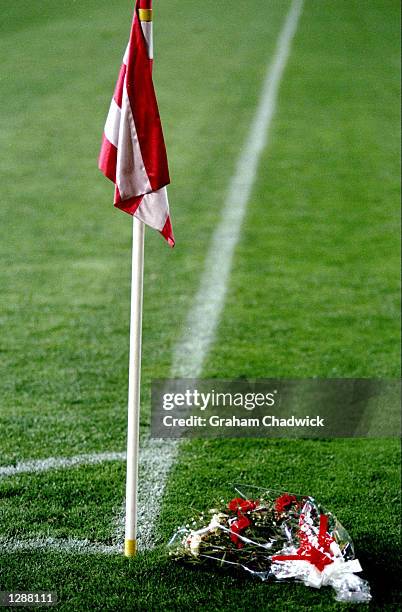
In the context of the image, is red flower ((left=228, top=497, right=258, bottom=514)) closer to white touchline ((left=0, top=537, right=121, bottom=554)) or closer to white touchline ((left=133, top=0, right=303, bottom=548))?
white touchline ((left=133, top=0, right=303, bottom=548))

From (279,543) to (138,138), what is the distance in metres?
1.35

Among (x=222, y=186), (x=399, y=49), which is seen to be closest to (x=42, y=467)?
(x=222, y=186)

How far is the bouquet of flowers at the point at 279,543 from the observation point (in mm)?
2994

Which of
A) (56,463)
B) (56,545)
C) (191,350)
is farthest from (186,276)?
(56,545)

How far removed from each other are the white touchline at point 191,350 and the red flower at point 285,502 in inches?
17.2

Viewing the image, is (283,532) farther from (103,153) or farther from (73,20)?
(73,20)

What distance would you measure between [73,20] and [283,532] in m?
6.96

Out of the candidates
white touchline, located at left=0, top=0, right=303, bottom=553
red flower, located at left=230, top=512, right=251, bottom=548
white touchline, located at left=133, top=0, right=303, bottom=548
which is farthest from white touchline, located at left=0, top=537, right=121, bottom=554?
red flower, located at left=230, top=512, right=251, bottom=548

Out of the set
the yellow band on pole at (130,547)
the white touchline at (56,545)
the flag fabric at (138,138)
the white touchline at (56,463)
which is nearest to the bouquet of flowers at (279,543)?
the yellow band on pole at (130,547)

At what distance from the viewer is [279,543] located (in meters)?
3.14

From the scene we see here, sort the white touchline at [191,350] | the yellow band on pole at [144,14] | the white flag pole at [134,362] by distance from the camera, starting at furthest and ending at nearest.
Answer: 1. the white touchline at [191,350]
2. the white flag pole at [134,362]
3. the yellow band on pole at [144,14]

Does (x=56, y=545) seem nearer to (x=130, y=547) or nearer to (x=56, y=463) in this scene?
(x=130, y=547)

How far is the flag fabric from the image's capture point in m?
2.77

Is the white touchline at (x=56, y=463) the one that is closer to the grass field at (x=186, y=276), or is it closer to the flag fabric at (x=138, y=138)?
the grass field at (x=186, y=276)
